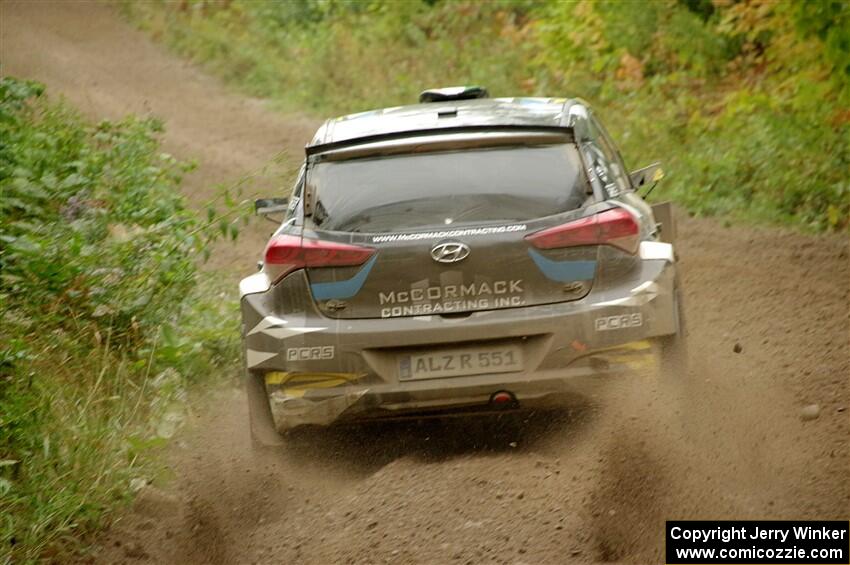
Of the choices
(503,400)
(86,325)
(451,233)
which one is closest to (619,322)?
(503,400)

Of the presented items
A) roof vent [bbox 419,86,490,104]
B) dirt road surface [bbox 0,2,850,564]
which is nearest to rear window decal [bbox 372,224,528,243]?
dirt road surface [bbox 0,2,850,564]

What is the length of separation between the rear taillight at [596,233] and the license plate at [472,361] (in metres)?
0.49

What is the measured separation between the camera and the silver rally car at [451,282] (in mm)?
5742

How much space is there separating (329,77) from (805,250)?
11.3 m

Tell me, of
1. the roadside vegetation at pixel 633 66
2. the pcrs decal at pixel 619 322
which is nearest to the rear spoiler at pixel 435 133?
the pcrs decal at pixel 619 322

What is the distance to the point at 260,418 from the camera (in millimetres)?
6129

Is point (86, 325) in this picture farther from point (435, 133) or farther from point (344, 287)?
point (435, 133)

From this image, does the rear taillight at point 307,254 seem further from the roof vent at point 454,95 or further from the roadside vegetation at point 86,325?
the roof vent at point 454,95

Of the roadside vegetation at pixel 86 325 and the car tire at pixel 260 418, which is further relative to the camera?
the car tire at pixel 260 418

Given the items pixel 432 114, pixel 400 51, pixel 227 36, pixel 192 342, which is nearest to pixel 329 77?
pixel 400 51

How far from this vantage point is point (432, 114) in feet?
21.4

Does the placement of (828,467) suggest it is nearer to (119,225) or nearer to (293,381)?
(293,381)

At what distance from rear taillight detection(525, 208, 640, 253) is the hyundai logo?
28 cm

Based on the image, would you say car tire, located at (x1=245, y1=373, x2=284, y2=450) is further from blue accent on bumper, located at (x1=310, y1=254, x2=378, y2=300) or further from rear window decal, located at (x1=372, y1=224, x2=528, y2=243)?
rear window decal, located at (x1=372, y1=224, x2=528, y2=243)
